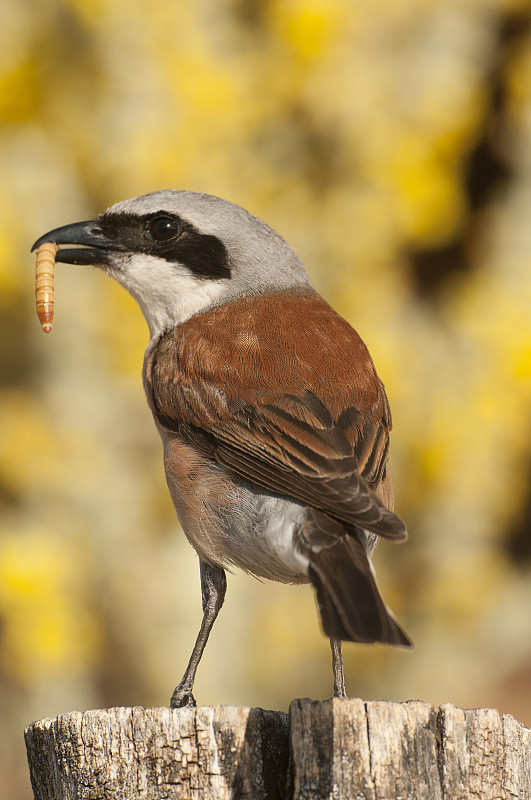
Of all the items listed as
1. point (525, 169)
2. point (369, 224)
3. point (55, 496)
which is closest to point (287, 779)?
point (55, 496)

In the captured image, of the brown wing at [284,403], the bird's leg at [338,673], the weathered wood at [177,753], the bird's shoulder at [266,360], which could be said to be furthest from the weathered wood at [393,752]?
the bird's shoulder at [266,360]

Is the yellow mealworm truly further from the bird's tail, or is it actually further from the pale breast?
→ the bird's tail

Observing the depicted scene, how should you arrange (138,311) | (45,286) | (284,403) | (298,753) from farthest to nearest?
(138,311), (45,286), (284,403), (298,753)

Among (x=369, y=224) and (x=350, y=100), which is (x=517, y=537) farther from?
(x=350, y=100)

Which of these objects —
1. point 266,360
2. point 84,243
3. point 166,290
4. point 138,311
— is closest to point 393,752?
point 266,360

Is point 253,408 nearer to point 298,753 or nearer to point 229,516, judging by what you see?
point 229,516

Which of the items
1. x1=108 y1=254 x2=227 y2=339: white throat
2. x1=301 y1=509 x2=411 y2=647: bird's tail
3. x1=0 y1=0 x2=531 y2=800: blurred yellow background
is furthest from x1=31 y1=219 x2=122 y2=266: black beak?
x1=0 y1=0 x2=531 y2=800: blurred yellow background

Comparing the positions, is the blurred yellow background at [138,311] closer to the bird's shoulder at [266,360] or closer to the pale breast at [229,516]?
the bird's shoulder at [266,360]
